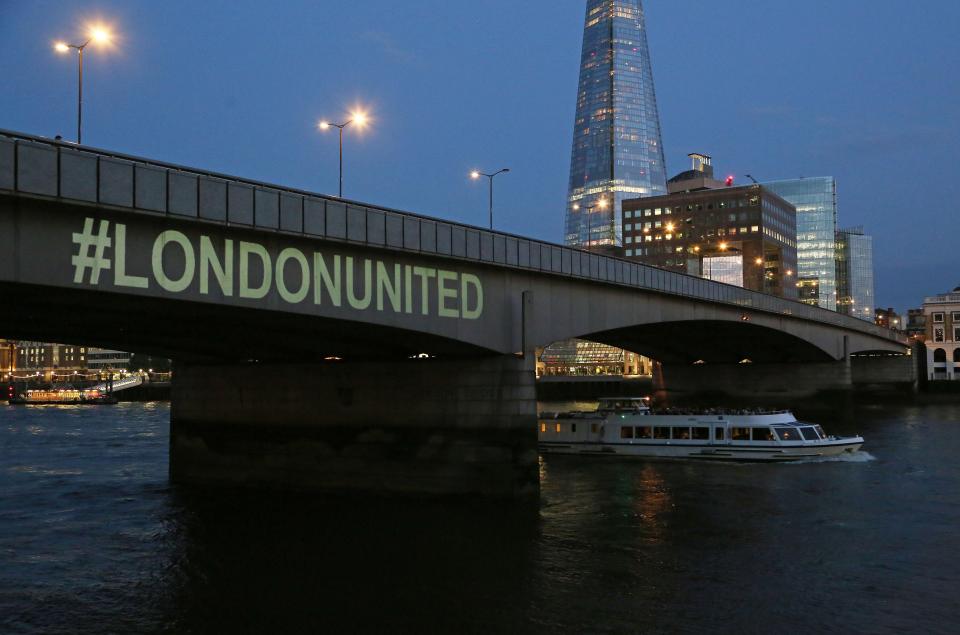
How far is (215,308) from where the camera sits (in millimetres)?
23578

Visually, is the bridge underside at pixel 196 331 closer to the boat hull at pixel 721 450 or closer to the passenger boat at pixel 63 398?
the boat hull at pixel 721 450

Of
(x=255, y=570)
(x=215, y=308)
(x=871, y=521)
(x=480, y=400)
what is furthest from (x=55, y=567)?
(x=871, y=521)

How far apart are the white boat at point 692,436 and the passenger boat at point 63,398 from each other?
94.6 meters

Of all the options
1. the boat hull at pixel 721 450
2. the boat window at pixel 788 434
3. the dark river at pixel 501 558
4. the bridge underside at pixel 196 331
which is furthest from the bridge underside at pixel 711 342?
the bridge underside at pixel 196 331

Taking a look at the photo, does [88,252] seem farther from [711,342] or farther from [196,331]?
[711,342]

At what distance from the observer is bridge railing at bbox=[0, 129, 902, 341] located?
1897cm

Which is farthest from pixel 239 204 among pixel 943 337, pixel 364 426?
pixel 943 337

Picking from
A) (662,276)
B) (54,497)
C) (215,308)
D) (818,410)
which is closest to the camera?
(215,308)

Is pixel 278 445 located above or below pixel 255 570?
above

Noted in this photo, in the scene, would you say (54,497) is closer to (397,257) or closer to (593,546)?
(397,257)

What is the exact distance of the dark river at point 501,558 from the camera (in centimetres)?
1933

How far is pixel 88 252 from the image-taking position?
20.0 meters

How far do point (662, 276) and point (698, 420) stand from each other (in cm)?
879

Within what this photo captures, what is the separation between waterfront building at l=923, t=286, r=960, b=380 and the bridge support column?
131680 mm
